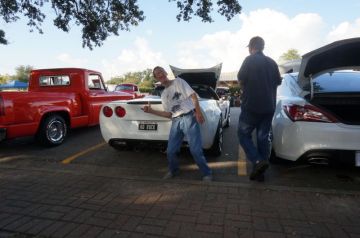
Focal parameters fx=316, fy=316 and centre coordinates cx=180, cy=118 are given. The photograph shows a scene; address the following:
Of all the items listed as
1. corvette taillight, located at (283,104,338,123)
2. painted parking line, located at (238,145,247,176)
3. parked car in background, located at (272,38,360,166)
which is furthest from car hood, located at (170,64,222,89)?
corvette taillight, located at (283,104,338,123)

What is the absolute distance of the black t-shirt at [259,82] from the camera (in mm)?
3975

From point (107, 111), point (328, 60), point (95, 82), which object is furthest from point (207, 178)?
point (95, 82)

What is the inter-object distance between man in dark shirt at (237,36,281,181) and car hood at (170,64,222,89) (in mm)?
2682

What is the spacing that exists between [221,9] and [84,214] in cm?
1160

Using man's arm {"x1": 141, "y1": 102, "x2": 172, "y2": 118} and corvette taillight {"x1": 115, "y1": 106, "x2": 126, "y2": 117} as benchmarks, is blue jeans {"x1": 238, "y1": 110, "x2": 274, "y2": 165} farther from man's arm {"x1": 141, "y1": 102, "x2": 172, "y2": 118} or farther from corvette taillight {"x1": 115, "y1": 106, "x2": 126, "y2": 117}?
corvette taillight {"x1": 115, "y1": 106, "x2": 126, "y2": 117}

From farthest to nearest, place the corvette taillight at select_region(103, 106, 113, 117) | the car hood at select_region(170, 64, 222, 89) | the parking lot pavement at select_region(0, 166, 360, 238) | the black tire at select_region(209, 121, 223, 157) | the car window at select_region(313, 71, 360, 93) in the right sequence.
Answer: the car hood at select_region(170, 64, 222, 89) < the black tire at select_region(209, 121, 223, 157) < the corvette taillight at select_region(103, 106, 113, 117) < the car window at select_region(313, 71, 360, 93) < the parking lot pavement at select_region(0, 166, 360, 238)

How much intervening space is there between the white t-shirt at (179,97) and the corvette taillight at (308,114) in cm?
128

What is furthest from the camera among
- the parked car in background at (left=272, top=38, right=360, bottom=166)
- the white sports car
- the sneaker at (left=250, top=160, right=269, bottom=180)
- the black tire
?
the black tire

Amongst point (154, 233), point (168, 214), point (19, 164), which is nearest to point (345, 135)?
point (168, 214)

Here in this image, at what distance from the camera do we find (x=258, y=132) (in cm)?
423

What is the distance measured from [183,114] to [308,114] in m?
1.57

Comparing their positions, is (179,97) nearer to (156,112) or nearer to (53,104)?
(156,112)

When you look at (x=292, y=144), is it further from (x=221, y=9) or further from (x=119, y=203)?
(x=221, y=9)

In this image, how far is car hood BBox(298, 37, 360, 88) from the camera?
4180 millimetres
